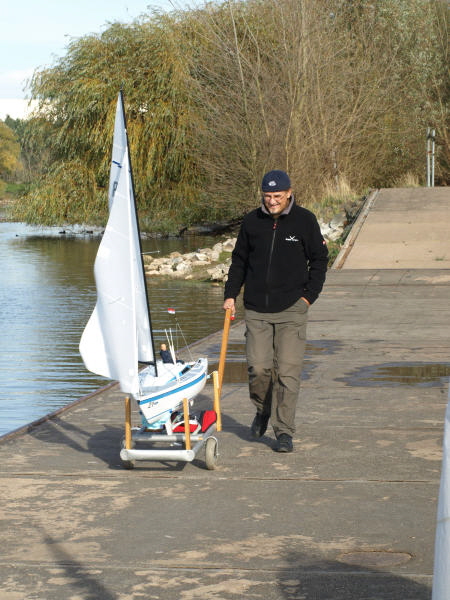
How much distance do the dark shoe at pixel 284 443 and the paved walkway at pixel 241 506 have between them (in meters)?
0.07

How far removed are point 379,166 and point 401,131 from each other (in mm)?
1399

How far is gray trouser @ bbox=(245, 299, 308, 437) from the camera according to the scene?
731cm

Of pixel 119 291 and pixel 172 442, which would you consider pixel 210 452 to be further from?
pixel 119 291

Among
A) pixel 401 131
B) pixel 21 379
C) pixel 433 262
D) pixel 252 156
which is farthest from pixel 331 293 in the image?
pixel 401 131

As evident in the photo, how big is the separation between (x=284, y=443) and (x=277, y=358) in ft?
2.16

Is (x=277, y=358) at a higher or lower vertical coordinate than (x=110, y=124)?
lower

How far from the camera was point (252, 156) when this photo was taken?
31.2m

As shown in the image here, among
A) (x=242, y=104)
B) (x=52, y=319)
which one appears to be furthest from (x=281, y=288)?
(x=242, y=104)

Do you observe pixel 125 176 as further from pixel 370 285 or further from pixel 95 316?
pixel 370 285

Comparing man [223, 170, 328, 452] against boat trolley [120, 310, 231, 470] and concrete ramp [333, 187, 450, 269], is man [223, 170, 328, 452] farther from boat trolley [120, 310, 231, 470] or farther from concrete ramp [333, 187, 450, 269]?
concrete ramp [333, 187, 450, 269]

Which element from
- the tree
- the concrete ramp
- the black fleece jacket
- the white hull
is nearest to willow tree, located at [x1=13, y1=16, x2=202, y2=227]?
the concrete ramp

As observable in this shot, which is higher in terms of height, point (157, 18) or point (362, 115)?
point (157, 18)

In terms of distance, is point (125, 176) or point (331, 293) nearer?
→ point (125, 176)

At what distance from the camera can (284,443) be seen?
280 inches
